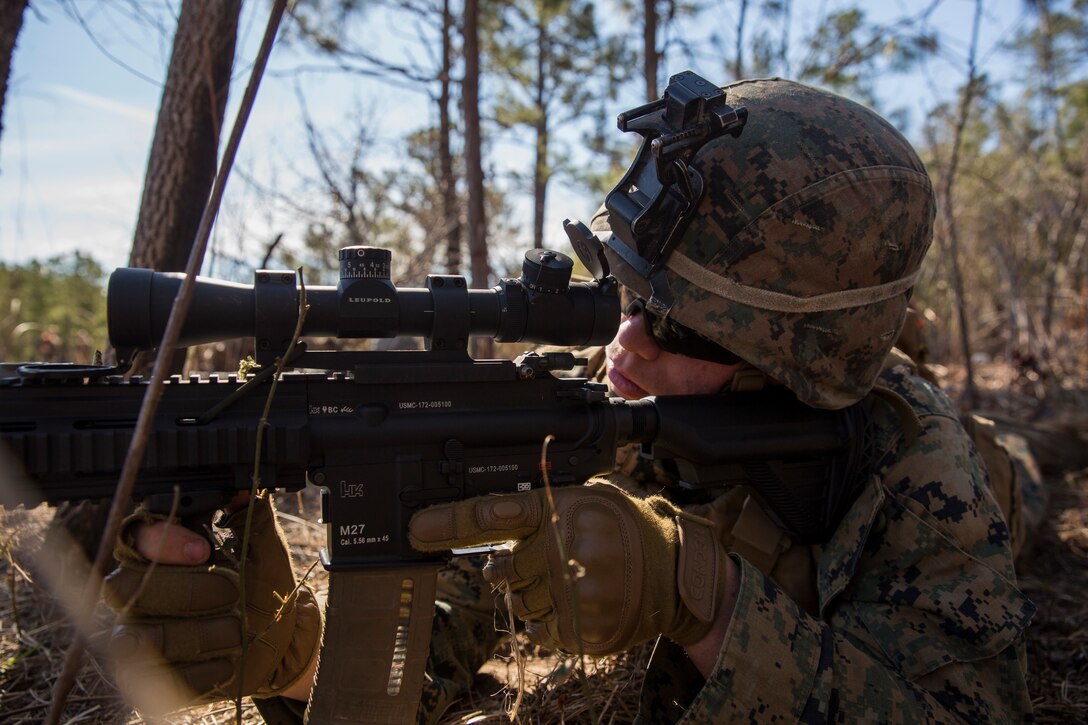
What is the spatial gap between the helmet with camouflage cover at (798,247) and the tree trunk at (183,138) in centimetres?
258

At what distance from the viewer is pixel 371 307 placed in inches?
80.0

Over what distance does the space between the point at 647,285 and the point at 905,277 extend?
34.9 inches

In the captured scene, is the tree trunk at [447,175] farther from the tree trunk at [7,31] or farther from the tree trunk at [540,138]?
the tree trunk at [540,138]

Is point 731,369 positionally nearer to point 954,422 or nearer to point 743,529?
point 743,529

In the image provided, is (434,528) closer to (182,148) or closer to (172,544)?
(172,544)

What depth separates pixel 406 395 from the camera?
7.00 feet

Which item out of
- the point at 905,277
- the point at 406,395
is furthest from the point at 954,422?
the point at 406,395

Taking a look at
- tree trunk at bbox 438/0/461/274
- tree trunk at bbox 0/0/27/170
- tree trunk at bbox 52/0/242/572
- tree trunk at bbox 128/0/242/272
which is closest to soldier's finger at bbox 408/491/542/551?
tree trunk at bbox 52/0/242/572

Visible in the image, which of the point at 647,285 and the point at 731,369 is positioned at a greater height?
the point at 647,285

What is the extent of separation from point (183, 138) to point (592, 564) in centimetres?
323

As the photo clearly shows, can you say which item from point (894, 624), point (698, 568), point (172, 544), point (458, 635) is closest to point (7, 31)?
point (172, 544)

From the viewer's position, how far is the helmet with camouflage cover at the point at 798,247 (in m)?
2.32

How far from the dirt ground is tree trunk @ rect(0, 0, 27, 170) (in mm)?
2316

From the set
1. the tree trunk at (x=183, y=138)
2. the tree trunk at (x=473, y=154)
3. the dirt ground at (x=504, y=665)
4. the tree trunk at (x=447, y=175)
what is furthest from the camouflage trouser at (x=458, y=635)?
the tree trunk at (x=447, y=175)
